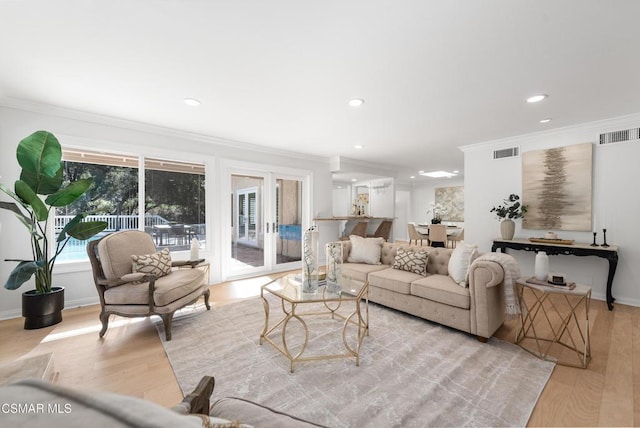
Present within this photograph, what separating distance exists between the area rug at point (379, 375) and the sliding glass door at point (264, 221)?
89.6 inches

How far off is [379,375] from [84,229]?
130 inches

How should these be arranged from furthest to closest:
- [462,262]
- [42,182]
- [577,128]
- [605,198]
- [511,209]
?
[511,209]
[577,128]
[605,198]
[462,262]
[42,182]

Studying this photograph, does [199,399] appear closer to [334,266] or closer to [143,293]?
[334,266]

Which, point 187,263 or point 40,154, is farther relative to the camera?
point 187,263

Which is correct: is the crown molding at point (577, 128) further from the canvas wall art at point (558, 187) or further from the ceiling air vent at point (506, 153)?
the canvas wall art at point (558, 187)

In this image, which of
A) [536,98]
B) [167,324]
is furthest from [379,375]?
[536,98]

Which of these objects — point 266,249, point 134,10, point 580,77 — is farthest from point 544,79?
point 266,249

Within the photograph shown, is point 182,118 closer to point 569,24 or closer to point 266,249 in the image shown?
point 266,249

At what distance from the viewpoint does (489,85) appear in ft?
8.68

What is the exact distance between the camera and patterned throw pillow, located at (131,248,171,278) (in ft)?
9.49

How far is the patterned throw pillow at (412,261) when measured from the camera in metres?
3.39

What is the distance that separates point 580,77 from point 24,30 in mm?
4550

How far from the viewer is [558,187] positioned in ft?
13.3

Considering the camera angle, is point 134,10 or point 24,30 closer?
point 134,10
